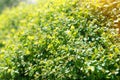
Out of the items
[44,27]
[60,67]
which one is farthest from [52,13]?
[60,67]

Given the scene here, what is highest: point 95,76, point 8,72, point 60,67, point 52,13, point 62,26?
point 52,13

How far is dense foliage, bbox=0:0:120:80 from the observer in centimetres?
453

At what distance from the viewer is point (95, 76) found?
4523 mm

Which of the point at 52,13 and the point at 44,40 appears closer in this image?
the point at 44,40

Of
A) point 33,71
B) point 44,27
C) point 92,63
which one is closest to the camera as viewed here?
point 92,63

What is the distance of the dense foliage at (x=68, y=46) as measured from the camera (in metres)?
4.53

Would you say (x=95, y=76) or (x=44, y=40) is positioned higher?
(x=44, y=40)

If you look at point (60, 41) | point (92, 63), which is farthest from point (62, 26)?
point (92, 63)

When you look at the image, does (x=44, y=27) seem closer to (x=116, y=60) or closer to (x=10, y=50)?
(x=10, y=50)

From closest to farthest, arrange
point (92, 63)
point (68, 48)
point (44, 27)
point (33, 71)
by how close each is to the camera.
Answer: point (92, 63) < point (68, 48) < point (33, 71) < point (44, 27)

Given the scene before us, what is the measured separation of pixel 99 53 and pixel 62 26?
36.5 inches

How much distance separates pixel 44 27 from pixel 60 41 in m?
0.63

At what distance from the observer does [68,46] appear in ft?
15.8

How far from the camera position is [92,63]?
443 cm
